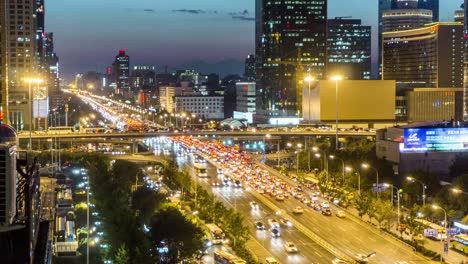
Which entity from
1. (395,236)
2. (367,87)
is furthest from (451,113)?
(395,236)

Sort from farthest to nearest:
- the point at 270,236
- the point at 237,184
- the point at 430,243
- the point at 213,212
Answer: the point at 237,184
the point at 213,212
the point at 270,236
the point at 430,243

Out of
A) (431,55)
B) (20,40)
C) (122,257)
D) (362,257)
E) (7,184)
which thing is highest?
(20,40)

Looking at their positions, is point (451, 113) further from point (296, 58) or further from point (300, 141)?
point (296, 58)

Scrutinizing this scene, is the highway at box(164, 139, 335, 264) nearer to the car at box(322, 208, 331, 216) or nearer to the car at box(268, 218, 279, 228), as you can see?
the car at box(268, 218, 279, 228)

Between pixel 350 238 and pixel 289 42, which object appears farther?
pixel 289 42

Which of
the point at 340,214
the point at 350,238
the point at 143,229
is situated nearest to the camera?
the point at 143,229

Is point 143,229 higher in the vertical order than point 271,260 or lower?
higher

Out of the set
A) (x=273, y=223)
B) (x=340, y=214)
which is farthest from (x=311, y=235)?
(x=340, y=214)

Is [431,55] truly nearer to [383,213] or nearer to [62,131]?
[62,131]
